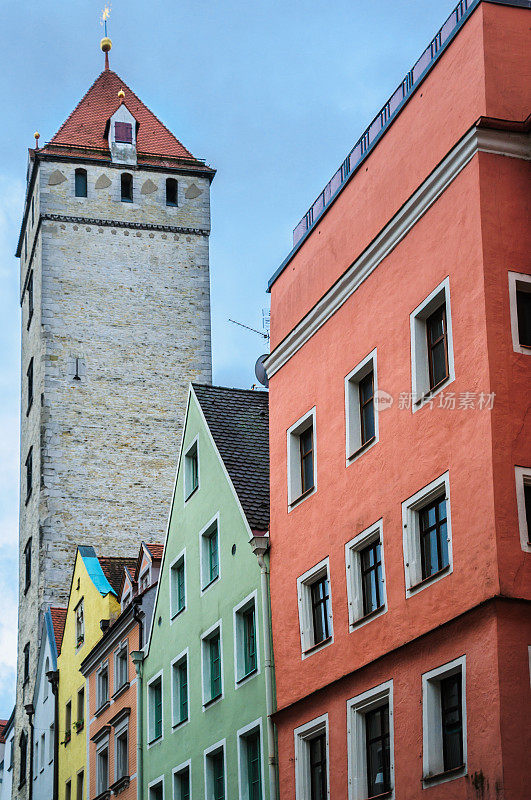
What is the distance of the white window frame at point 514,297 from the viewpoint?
1984 centimetres

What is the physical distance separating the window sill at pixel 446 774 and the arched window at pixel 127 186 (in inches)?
1879

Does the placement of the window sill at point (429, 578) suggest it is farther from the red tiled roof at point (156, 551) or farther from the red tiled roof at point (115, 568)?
the red tiled roof at point (115, 568)

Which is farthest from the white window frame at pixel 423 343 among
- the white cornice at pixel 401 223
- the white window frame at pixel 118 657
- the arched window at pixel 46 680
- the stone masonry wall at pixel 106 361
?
the stone masonry wall at pixel 106 361

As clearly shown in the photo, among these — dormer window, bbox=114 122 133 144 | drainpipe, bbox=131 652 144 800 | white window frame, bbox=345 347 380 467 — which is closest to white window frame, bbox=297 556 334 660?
white window frame, bbox=345 347 380 467

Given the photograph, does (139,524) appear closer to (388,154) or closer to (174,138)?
(174,138)

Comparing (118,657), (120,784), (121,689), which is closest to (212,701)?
(120,784)

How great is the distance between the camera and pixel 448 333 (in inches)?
821

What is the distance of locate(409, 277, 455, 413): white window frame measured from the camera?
20.9 meters

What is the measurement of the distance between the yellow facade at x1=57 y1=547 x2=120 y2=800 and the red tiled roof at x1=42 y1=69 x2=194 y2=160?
24.4 metres

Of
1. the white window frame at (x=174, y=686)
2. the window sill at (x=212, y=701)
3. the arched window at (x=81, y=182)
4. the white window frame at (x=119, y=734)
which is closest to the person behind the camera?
the window sill at (x=212, y=701)

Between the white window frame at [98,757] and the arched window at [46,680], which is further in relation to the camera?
the arched window at [46,680]

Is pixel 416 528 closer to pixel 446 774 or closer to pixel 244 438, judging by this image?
pixel 446 774

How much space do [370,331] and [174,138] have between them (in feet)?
154

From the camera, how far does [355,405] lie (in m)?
24.2
